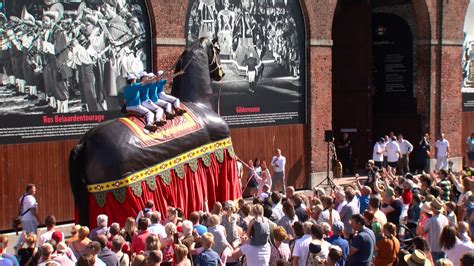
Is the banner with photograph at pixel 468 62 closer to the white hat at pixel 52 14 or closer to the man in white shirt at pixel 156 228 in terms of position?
the white hat at pixel 52 14

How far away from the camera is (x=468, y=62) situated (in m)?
29.2

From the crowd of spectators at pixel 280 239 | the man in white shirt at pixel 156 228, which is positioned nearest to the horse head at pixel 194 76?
the crowd of spectators at pixel 280 239

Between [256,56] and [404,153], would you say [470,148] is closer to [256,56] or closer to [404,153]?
[404,153]

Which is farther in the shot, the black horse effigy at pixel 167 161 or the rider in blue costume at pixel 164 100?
the rider in blue costume at pixel 164 100

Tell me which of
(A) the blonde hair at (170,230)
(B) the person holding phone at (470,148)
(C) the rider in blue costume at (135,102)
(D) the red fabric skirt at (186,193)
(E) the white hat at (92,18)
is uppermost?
(E) the white hat at (92,18)

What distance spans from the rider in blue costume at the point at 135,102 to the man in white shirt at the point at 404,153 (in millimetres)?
12956

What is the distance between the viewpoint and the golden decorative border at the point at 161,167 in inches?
555

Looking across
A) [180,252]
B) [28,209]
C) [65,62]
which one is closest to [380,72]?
[65,62]

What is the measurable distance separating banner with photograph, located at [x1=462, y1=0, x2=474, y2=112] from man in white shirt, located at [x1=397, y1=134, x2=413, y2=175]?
153 inches

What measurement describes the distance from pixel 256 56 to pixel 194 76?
551cm

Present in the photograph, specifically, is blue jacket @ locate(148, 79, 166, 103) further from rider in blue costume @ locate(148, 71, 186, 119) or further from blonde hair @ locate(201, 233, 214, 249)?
blonde hair @ locate(201, 233, 214, 249)

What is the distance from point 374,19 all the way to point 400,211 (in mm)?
18539

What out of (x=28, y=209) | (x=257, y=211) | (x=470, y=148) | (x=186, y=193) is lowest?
(x=470, y=148)

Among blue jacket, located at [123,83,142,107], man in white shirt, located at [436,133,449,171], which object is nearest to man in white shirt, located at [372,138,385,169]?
man in white shirt, located at [436,133,449,171]
